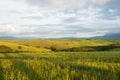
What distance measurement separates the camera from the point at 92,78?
10492 mm

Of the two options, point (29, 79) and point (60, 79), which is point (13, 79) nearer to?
point (29, 79)

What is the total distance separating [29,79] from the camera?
10766 mm

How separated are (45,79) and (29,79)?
24.1 inches

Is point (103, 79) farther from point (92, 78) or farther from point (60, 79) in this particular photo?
point (60, 79)

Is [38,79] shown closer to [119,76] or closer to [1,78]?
[1,78]

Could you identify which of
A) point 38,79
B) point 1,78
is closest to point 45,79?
point 38,79

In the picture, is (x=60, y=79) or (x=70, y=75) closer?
(x=60, y=79)

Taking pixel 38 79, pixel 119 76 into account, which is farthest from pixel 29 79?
pixel 119 76

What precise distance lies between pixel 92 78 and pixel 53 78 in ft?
4.77

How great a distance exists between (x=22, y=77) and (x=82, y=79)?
7.48 feet

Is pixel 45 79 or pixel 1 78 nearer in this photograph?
pixel 45 79

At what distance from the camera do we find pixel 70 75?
1140 centimetres

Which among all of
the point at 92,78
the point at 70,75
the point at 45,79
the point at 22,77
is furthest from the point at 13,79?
the point at 92,78

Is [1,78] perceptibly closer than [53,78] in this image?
No
